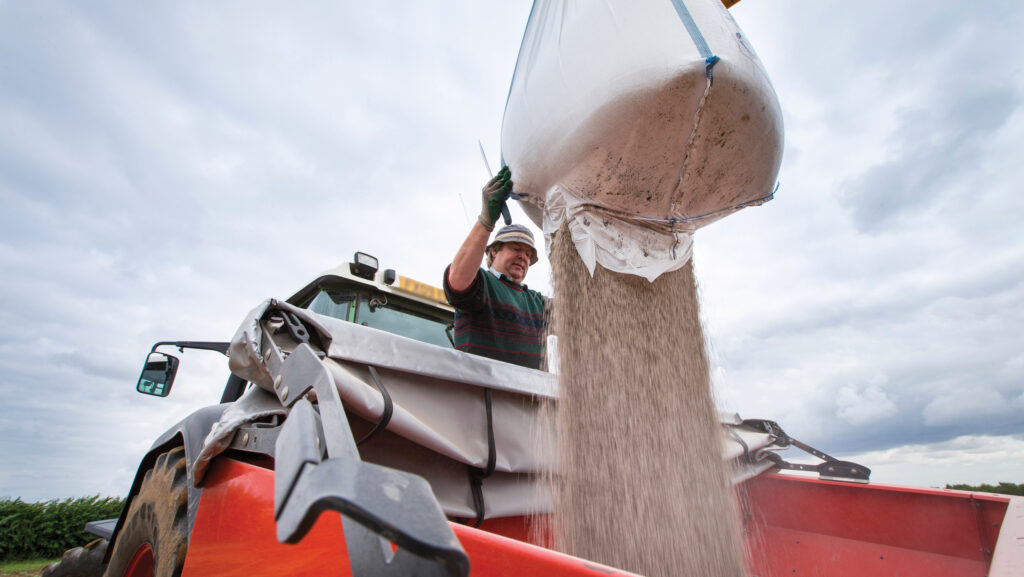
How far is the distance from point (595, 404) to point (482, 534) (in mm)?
1006

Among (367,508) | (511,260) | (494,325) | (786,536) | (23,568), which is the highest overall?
(511,260)

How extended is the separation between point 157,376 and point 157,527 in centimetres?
142

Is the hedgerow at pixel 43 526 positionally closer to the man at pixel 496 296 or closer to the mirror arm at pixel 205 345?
the mirror arm at pixel 205 345

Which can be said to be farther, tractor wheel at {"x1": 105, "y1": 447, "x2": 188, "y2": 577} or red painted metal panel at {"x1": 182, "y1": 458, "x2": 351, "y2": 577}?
tractor wheel at {"x1": 105, "y1": 447, "x2": 188, "y2": 577}

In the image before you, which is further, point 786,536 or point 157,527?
point 786,536

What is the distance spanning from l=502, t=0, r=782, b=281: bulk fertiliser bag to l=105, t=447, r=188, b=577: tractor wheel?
1482 millimetres

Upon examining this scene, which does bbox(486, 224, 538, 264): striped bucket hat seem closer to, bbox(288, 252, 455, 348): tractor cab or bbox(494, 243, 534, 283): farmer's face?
bbox(494, 243, 534, 283): farmer's face

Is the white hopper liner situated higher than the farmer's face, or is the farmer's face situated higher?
the farmer's face

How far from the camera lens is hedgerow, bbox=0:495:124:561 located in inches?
340

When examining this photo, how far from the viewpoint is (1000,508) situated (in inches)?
73.6

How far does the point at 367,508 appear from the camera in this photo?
1.67ft

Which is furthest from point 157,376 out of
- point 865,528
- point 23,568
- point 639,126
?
point 23,568

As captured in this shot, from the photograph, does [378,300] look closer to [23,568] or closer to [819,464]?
[819,464]

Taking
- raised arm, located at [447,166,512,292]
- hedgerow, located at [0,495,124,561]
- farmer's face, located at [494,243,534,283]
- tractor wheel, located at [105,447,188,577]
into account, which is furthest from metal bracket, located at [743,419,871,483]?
hedgerow, located at [0,495,124,561]
